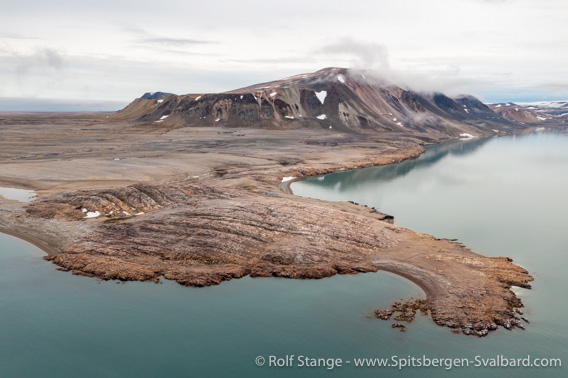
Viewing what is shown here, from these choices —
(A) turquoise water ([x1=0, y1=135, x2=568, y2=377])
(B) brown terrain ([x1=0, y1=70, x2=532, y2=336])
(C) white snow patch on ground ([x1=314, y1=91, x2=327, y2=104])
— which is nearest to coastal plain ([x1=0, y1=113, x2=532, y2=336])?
(B) brown terrain ([x1=0, y1=70, x2=532, y2=336])

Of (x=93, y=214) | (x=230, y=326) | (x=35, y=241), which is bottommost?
(x=230, y=326)

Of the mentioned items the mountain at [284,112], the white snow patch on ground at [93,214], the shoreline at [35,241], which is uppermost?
the mountain at [284,112]

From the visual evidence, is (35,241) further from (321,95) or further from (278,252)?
(321,95)

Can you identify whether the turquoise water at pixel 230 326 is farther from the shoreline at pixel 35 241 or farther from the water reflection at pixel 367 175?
the water reflection at pixel 367 175

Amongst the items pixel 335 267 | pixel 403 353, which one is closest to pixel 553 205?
pixel 335 267

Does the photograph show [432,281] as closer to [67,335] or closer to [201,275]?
[201,275]

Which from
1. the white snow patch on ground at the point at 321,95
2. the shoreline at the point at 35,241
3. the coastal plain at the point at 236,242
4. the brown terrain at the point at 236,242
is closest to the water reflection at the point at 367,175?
the coastal plain at the point at 236,242

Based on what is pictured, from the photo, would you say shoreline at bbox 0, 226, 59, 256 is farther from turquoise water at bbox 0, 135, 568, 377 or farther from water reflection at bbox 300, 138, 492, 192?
water reflection at bbox 300, 138, 492, 192

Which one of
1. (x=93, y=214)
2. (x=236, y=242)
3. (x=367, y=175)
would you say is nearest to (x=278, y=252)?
(x=236, y=242)

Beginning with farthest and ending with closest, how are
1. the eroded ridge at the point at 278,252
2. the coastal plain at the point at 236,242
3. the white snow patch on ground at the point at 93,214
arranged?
the white snow patch on ground at the point at 93,214 → the coastal plain at the point at 236,242 → the eroded ridge at the point at 278,252

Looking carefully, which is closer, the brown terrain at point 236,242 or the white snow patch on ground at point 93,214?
the brown terrain at point 236,242

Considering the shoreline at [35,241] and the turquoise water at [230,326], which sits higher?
the shoreline at [35,241]
